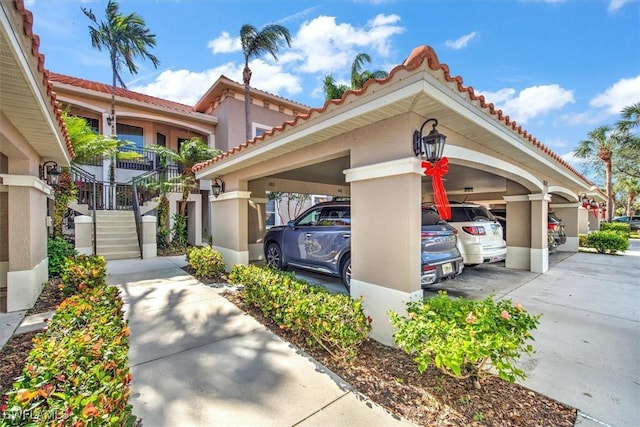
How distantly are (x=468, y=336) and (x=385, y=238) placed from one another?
1391 mm

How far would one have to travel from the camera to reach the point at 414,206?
3184 mm

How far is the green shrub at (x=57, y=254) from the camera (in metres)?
6.03

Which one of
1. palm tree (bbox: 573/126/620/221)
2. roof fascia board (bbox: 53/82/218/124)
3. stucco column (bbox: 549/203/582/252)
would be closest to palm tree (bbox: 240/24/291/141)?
roof fascia board (bbox: 53/82/218/124)

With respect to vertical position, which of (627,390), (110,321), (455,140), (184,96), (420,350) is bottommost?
(627,390)

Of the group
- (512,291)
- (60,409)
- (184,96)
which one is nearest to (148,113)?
(184,96)

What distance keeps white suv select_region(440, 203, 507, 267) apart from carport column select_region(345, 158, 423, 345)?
3.82 metres

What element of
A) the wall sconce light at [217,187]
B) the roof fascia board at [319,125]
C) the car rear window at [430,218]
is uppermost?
the roof fascia board at [319,125]

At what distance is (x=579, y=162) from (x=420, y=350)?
31.1 meters

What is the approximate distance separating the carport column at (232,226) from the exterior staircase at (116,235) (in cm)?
410

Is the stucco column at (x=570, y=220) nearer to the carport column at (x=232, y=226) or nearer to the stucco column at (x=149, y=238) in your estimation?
the carport column at (x=232, y=226)

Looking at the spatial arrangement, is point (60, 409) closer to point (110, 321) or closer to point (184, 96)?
point (110, 321)

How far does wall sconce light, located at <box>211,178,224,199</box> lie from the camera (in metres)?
7.38

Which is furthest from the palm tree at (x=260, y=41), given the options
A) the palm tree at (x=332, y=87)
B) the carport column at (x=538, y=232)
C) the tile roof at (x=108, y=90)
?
the carport column at (x=538, y=232)

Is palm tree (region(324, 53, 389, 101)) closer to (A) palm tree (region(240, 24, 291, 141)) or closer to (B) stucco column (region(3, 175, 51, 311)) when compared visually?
(A) palm tree (region(240, 24, 291, 141))
